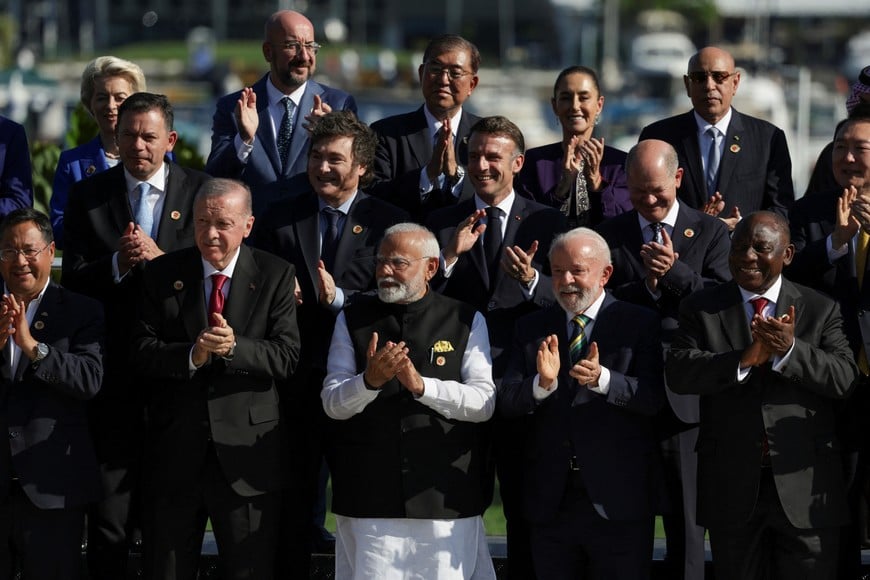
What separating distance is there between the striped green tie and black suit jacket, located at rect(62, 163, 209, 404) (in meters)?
2.16

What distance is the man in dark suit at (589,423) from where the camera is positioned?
6.82 meters

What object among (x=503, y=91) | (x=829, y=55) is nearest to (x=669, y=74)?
(x=503, y=91)

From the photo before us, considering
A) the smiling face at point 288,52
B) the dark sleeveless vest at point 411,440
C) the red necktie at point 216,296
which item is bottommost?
the dark sleeveless vest at point 411,440

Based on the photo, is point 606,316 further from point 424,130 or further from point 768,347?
point 424,130

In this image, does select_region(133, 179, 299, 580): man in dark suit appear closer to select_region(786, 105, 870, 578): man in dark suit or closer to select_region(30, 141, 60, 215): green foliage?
select_region(786, 105, 870, 578): man in dark suit

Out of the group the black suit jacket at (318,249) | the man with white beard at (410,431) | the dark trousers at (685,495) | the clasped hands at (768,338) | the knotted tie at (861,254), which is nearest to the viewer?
the clasped hands at (768,338)

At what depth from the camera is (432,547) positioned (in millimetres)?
6957

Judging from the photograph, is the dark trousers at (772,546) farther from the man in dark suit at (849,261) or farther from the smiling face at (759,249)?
the smiling face at (759,249)

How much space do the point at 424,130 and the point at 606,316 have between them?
2.08 metres

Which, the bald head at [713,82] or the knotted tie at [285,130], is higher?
the bald head at [713,82]

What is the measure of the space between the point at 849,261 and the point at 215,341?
10.7 feet

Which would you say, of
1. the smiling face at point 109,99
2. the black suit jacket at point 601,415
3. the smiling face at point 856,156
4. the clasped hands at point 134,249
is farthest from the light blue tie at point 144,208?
the smiling face at point 856,156

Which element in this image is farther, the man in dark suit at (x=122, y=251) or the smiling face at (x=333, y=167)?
the smiling face at (x=333, y=167)

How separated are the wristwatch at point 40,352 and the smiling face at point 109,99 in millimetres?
2075
